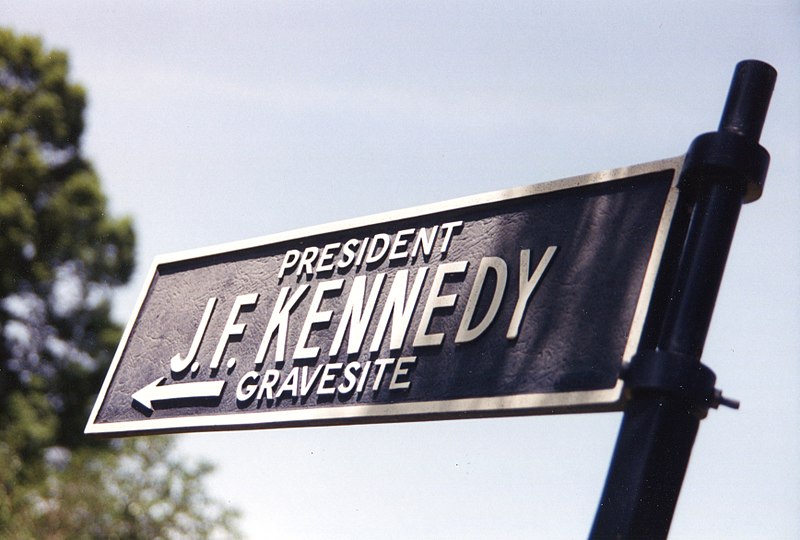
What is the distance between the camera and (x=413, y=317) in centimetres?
186

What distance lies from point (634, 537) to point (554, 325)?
16.9 inches

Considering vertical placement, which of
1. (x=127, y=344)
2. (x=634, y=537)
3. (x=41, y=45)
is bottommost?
(x=634, y=537)

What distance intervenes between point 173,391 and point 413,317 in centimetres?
74

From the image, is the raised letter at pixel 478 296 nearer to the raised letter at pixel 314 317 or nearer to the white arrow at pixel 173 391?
the raised letter at pixel 314 317

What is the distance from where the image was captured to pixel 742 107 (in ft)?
5.28

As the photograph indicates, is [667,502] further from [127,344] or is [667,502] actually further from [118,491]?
[118,491]

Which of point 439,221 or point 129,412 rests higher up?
point 439,221

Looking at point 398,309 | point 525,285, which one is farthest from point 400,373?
point 525,285

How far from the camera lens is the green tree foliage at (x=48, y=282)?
16969 mm

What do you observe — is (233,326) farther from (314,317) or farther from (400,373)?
(400,373)

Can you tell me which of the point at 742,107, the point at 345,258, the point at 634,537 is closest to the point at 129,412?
the point at 345,258

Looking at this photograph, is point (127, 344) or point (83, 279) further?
point (83, 279)

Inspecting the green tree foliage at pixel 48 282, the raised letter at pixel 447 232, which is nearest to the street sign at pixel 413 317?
the raised letter at pixel 447 232

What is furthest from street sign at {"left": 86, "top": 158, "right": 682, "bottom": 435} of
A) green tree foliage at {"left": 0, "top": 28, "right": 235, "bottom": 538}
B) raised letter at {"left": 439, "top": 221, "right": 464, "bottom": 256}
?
green tree foliage at {"left": 0, "top": 28, "right": 235, "bottom": 538}
